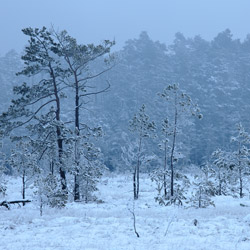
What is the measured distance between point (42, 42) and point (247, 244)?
1536 centimetres

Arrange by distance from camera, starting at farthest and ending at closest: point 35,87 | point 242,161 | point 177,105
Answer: point 242,161
point 177,105
point 35,87

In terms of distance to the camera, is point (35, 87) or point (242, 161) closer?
point (35, 87)

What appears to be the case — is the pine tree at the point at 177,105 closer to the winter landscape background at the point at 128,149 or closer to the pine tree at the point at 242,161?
the winter landscape background at the point at 128,149

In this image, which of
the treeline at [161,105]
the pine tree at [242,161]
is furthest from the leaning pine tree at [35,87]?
the pine tree at [242,161]

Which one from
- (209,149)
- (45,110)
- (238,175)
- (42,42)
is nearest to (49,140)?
(42,42)

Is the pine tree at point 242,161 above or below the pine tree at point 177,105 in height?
below

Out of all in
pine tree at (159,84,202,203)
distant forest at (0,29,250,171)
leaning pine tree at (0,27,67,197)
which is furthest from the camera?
distant forest at (0,29,250,171)

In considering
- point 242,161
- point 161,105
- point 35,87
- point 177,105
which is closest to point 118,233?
point 35,87

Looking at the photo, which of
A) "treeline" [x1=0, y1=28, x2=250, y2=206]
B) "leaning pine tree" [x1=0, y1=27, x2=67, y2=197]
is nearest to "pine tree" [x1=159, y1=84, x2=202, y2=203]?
"treeline" [x1=0, y1=28, x2=250, y2=206]

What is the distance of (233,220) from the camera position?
10.6 meters

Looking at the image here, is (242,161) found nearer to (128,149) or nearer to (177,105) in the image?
(177,105)

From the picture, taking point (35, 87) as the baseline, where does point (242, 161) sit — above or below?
below

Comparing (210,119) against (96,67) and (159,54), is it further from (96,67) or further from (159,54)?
(96,67)

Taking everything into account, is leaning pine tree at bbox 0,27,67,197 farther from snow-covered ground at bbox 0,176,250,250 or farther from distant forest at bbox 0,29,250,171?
distant forest at bbox 0,29,250,171
